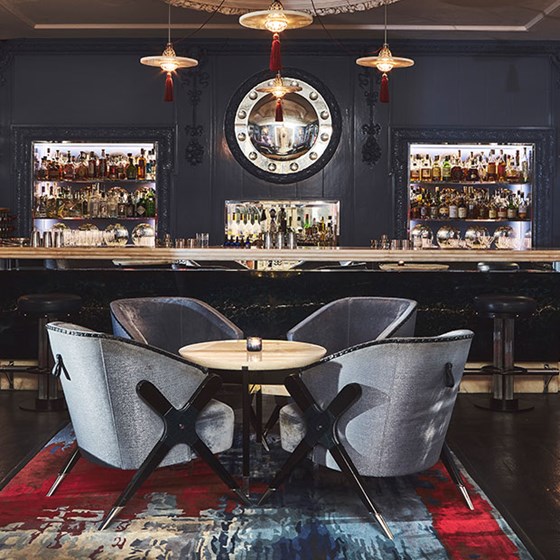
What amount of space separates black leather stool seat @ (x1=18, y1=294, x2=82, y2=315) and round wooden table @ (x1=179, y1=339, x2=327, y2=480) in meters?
1.65

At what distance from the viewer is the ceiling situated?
7902 mm

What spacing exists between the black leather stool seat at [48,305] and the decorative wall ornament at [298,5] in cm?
271

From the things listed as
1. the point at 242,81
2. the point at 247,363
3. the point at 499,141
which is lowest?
the point at 247,363

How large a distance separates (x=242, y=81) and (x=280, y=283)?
322 centimetres

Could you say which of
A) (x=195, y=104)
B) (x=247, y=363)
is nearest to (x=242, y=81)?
(x=195, y=104)

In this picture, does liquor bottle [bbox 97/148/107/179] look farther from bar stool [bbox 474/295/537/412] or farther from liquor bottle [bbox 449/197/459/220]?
bar stool [bbox 474/295/537/412]

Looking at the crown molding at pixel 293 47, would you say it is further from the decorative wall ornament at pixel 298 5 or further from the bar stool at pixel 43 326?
the bar stool at pixel 43 326

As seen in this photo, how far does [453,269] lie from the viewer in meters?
6.52

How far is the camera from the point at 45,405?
20.1 feet

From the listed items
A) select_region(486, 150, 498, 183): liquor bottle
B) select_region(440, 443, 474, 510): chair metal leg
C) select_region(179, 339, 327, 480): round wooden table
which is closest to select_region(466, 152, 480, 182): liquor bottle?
select_region(486, 150, 498, 183): liquor bottle

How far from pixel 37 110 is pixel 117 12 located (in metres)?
1.58

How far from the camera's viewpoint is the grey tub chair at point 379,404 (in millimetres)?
3656

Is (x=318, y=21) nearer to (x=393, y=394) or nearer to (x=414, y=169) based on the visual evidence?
(x=414, y=169)

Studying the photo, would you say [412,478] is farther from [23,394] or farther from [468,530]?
[23,394]
